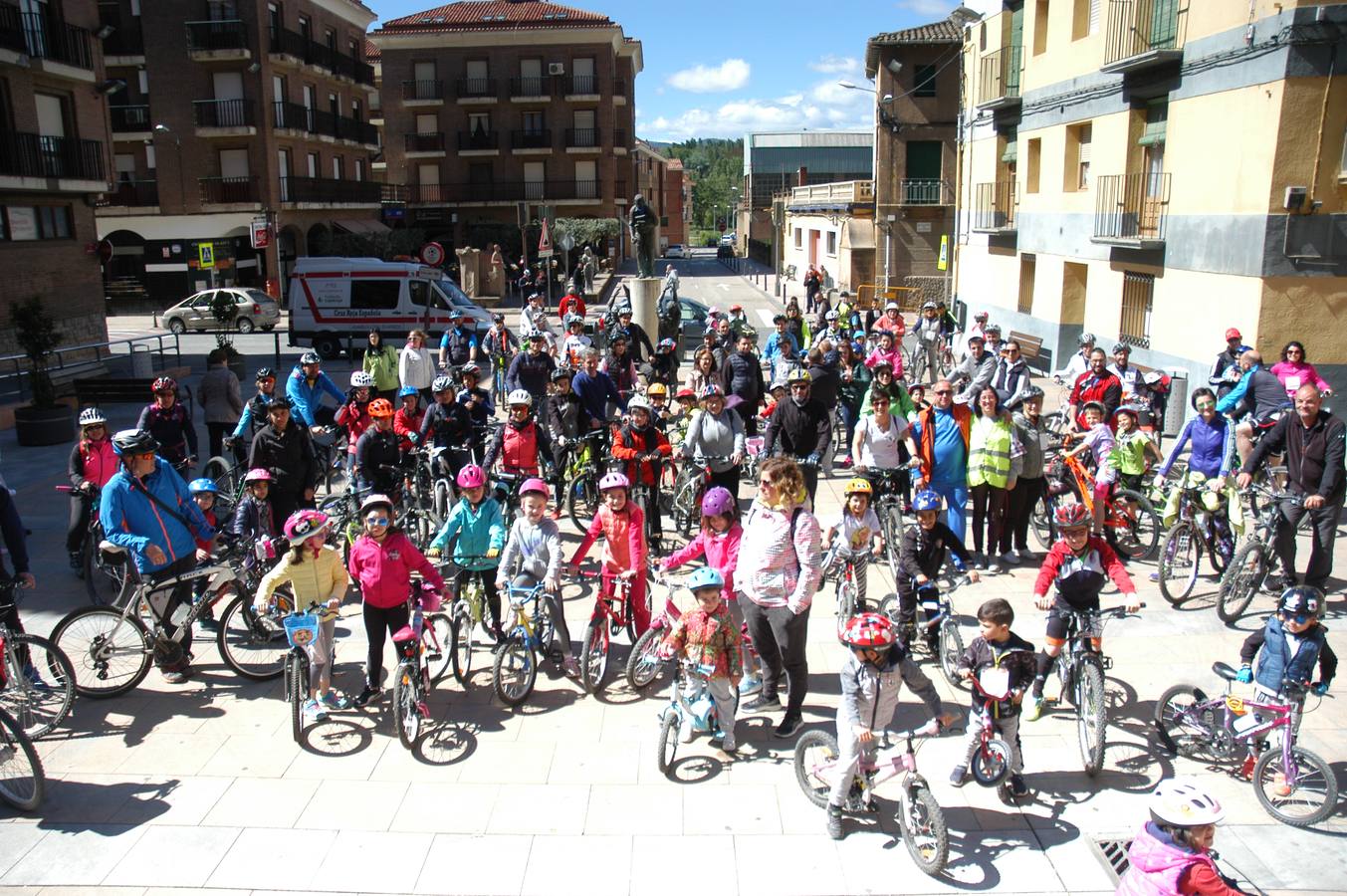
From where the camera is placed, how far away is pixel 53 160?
24.0 meters

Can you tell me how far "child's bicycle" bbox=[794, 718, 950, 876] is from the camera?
5246 millimetres

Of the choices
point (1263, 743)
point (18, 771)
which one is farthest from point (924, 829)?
point (18, 771)

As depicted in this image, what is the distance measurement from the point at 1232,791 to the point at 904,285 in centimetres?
3272

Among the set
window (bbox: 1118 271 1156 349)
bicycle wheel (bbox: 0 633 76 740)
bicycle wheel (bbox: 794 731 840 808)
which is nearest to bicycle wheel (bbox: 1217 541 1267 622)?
bicycle wheel (bbox: 794 731 840 808)

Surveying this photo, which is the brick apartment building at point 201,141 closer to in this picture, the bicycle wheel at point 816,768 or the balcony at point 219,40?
the balcony at point 219,40

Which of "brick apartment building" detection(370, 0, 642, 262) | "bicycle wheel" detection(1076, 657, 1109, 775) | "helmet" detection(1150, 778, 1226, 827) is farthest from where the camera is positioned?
"brick apartment building" detection(370, 0, 642, 262)

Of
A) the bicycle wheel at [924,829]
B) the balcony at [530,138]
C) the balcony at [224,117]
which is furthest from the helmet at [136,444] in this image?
the balcony at [530,138]

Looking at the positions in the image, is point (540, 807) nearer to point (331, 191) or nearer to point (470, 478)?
point (470, 478)

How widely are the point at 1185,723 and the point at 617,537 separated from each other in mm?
4014

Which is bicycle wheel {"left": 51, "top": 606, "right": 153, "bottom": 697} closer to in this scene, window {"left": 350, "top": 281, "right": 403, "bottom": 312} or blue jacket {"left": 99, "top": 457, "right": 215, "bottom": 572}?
blue jacket {"left": 99, "top": 457, "right": 215, "bottom": 572}

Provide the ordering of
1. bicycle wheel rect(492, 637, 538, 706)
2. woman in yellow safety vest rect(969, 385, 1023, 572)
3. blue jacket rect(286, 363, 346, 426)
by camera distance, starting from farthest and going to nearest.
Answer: blue jacket rect(286, 363, 346, 426) < woman in yellow safety vest rect(969, 385, 1023, 572) < bicycle wheel rect(492, 637, 538, 706)

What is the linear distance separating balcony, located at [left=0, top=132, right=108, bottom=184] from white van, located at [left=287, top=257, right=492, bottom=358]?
533 centimetres

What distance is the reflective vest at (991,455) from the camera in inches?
366

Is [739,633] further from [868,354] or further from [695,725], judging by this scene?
[868,354]
